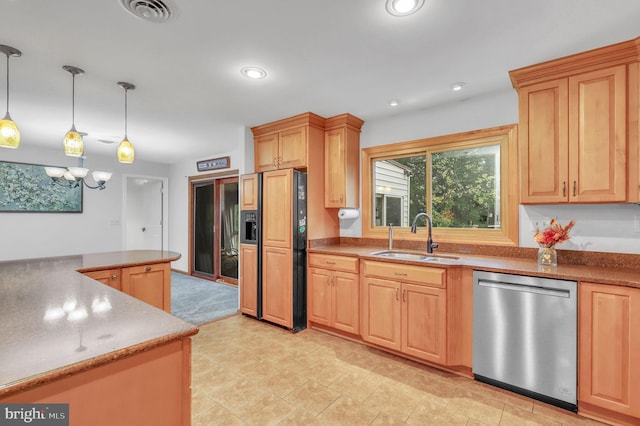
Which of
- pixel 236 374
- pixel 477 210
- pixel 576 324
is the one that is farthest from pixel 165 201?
pixel 576 324

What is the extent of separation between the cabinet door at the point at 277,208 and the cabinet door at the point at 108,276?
1.49m

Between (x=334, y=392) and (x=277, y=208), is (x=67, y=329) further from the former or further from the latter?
(x=277, y=208)

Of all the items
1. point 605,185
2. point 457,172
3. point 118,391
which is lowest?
point 118,391

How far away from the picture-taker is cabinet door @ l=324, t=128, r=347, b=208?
353cm

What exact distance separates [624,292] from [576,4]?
1.70 meters

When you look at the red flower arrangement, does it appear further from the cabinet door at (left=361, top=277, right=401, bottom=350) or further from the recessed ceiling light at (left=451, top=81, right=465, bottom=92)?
the recessed ceiling light at (left=451, top=81, right=465, bottom=92)

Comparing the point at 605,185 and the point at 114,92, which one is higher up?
the point at 114,92

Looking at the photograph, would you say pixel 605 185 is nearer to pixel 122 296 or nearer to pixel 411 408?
pixel 411 408

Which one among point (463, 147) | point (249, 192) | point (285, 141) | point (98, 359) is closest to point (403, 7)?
point (463, 147)

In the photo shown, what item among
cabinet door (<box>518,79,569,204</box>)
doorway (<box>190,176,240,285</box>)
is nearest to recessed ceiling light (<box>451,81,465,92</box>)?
cabinet door (<box>518,79,569,204</box>)

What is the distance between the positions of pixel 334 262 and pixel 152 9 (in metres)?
2.51

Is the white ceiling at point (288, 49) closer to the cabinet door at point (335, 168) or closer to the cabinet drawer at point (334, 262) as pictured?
the cabinet door at point (335, 168)

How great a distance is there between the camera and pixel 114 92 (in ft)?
9.30

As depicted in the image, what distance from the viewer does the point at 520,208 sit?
2699mm
